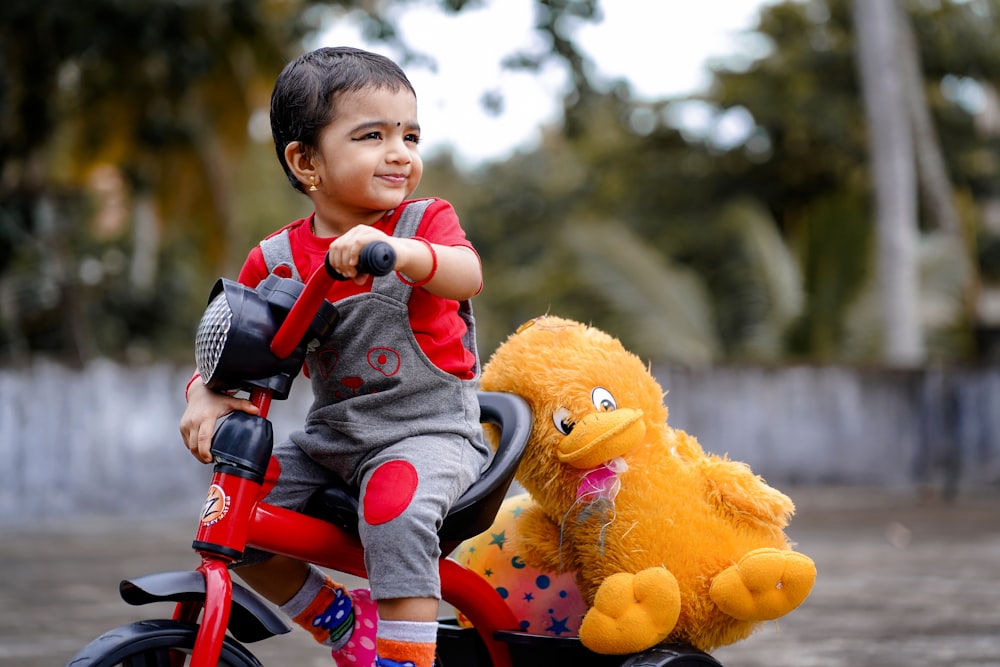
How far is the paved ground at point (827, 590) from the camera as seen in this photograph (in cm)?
385

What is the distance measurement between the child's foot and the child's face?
2.65ft

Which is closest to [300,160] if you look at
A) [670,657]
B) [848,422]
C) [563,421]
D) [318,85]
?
[318,85]

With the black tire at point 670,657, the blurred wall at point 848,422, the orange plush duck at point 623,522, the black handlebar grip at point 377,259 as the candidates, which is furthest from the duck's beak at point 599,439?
the blurred wall at point 848,422

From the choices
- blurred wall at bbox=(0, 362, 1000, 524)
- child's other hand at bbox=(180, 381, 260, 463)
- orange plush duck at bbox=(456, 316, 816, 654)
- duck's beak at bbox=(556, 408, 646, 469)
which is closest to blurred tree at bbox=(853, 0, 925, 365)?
blurred wall at bbox=(0, 362, 1000, 524)

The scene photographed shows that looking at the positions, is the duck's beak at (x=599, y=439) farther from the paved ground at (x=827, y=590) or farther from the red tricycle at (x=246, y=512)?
the paved ground at (x=827, y=590)

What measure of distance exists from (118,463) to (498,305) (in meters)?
16.5

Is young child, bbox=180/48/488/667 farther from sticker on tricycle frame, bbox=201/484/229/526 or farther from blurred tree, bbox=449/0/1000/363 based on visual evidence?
blurred tree, bbox=449/0/1000/363

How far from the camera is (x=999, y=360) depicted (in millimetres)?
10344

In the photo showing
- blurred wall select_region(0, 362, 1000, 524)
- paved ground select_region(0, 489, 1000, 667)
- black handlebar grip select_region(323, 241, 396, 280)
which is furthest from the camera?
blurred wall select_region(0, 362, 1000, 524)

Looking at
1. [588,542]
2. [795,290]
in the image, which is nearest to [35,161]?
[795,290]

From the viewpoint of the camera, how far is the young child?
204cm

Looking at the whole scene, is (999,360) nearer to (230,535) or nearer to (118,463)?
A: (118,463)

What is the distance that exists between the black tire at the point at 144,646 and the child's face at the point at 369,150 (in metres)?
0.81

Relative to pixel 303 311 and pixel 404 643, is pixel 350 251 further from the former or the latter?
pixel 404 643
